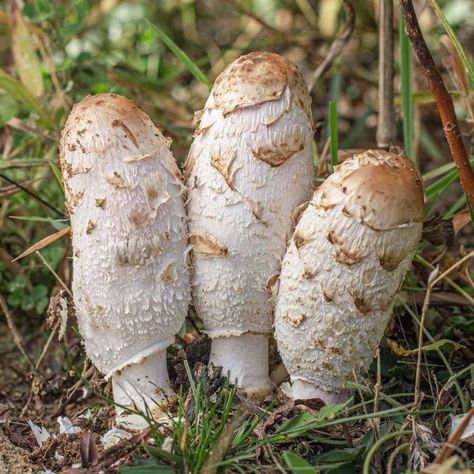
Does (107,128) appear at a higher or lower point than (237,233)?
higher

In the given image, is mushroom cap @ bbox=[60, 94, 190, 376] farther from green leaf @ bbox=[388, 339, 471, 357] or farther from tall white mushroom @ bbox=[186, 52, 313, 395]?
green leaf @ bbox=[388, 339, 471, 357]

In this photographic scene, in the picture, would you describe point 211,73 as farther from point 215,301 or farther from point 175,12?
point 215,301

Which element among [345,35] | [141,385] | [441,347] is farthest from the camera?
[345,35]

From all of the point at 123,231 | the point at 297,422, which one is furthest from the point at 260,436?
the point at 123,231

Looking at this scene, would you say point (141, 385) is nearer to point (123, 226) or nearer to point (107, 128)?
point (123, 226)

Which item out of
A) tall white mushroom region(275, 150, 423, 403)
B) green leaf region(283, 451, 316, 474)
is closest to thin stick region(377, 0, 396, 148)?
tall white mushroom region(275, 150, 423, 403)

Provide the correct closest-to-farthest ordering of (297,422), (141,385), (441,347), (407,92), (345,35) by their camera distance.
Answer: (297,422)
(141,385)
(441,347)
(407,92)
(345,35)

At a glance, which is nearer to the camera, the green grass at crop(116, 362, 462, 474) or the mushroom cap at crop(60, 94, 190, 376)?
the green grass at crop(116, 362, 462, 474)
